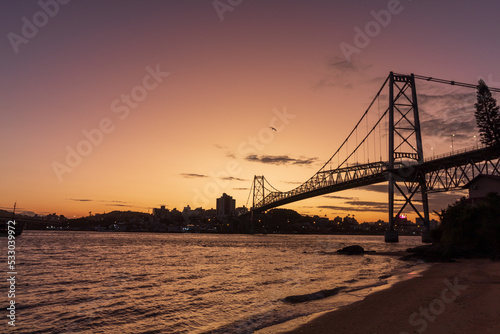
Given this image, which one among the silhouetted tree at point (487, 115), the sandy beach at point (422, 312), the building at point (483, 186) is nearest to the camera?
the sandy beach at point (422, 312)

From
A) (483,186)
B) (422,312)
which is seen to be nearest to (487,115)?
(483,186)

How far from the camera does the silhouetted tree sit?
60.5 metres

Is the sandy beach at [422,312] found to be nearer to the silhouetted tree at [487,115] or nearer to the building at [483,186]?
the building at [483,186]

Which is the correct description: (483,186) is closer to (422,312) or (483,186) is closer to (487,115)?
(487,115)

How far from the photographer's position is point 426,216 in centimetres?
6444

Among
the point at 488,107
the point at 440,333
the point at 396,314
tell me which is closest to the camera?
the point at 440,333

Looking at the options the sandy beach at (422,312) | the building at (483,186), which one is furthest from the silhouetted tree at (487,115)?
the sandy beach at (422,312)

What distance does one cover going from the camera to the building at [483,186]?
4497 centimetres

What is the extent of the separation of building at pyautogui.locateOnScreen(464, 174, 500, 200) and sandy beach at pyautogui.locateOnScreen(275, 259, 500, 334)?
35.1 meters

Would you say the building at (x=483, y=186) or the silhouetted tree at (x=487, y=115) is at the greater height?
the silhouetted tree at (x=487, y=115)

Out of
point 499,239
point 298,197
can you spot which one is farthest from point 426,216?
point 298,197

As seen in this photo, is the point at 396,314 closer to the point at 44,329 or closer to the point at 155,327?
the point at 155,327

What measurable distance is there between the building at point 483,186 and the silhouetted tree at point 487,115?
1649 cm

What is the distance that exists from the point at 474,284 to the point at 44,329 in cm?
1658
